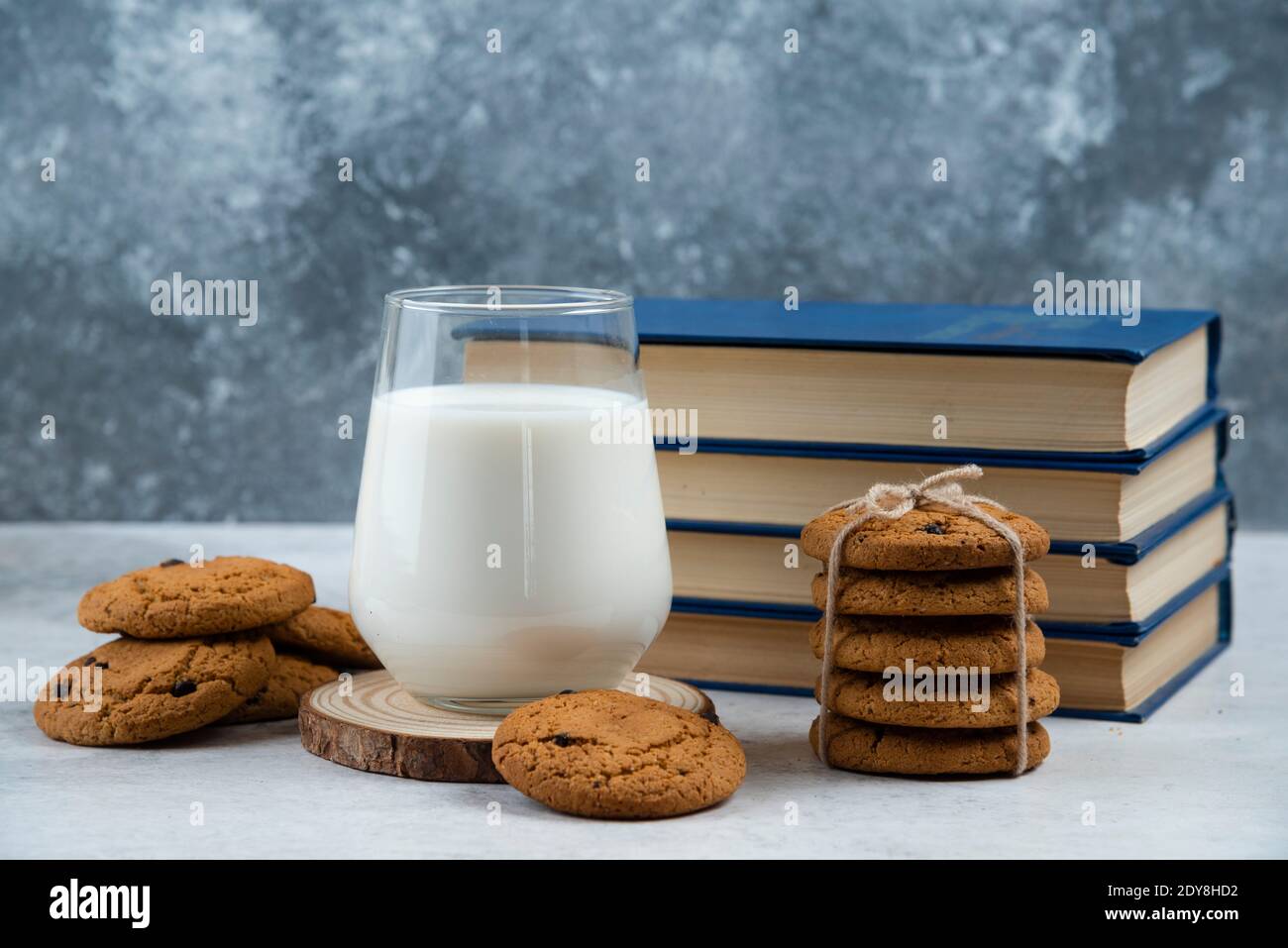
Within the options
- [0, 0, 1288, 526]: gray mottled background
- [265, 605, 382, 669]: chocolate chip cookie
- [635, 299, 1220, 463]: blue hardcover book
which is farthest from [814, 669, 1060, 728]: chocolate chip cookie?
[0, 0, 1288, 526]: gray mottled background

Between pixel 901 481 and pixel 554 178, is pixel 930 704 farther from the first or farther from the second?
pixel 554 178

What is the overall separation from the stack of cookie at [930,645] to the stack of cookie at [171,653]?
0.59 meters

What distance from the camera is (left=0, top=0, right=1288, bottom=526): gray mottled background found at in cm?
323

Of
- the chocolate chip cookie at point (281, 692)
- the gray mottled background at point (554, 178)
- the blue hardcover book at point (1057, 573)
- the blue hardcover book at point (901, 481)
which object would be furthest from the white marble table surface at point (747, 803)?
the gray mottled background at point (554, 178)

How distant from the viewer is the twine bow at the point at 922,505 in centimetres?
175

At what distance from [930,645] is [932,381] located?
41 cm

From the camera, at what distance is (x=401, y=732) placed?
1.75m

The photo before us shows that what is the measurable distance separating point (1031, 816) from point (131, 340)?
230cm

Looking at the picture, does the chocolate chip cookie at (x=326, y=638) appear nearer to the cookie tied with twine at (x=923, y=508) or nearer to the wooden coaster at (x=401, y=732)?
the wooden coaster at (x=401, y=732)

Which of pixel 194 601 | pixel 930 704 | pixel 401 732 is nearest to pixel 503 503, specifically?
pixel 401 732

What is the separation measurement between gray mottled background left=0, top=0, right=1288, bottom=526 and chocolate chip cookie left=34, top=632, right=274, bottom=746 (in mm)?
1528

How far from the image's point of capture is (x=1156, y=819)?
5.41ft

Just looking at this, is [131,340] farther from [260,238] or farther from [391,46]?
[391,46]

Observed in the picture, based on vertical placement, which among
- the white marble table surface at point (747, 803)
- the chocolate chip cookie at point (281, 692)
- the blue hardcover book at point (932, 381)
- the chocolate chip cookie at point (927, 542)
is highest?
the blue hardcover book at point (932, 381)
